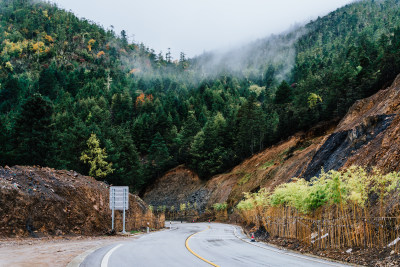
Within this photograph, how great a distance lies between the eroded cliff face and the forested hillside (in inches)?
Answer: 160

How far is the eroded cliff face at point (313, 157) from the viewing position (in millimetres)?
24003

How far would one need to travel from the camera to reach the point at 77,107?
331 ft

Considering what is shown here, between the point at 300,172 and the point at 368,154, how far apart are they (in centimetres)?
1424

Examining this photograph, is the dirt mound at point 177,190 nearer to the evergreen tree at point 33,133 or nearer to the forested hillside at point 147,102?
the forested hillside at point 147,102

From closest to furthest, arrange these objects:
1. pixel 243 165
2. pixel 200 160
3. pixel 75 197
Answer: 1. pixel 75 197
2. pixel 243 165
3. pixel 200 160

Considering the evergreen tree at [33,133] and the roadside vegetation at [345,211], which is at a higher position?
the evergreen tree at [33,133]

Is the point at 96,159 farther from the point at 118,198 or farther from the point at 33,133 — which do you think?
the point at 118,198

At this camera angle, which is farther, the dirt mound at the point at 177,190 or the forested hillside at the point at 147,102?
the dirt mound at the point at 177,190

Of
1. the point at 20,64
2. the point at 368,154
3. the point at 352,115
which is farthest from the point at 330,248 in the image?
the point at 20,64

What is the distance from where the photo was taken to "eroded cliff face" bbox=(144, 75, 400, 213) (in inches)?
945

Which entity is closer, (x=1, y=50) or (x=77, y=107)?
(x=77, y=107)

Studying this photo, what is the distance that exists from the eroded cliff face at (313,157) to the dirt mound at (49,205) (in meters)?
18.2

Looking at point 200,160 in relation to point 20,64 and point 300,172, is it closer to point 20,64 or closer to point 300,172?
point 300,172

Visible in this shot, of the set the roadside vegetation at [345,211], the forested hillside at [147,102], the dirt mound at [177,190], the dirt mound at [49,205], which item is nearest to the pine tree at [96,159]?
the forested hillside at [147,102]
